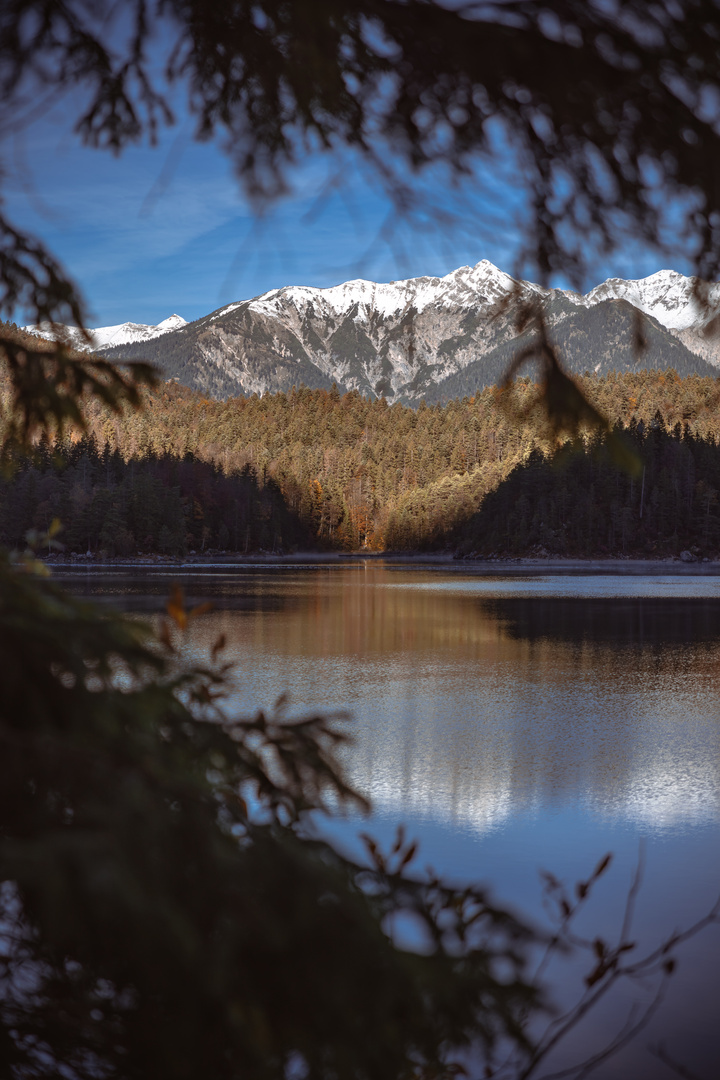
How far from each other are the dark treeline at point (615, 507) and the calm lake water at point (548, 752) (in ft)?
268

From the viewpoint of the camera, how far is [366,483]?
16638 centimetres

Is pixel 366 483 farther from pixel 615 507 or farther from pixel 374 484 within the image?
pixel 615 507

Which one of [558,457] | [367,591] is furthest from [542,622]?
[558,457]

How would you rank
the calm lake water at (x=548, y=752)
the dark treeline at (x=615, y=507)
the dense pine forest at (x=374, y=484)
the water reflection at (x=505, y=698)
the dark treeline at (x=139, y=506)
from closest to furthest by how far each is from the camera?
the calm lake water at (x=548, y=752), the water reflection at (x=505, y=698), the dark treeline at (x=139, y=506), the dense pine forest at (x=374, y=484), the dark treeline at (x=615, y=507)

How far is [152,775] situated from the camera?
4.98ft

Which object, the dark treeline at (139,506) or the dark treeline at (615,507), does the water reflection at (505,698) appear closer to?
the dark treeline at (139,506)

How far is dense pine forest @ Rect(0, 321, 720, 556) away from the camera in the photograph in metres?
98.4

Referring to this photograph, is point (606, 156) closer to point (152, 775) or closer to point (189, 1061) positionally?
point (152, 775)

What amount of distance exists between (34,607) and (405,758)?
8799mm

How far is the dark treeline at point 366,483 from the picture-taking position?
323ft

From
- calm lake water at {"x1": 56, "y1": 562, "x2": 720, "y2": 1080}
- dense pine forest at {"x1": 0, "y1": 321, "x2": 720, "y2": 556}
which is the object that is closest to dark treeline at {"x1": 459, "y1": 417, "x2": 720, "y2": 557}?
dense pine forest at {"x1": 0, "y1": 321, "x2": 720, "y2": 556}

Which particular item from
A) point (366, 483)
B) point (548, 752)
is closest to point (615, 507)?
point (366, 483)

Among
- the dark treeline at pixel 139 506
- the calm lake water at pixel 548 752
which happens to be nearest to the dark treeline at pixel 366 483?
the dark treeline at pixel 139 506

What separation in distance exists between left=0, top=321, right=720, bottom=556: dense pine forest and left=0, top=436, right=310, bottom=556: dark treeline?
23 cm
